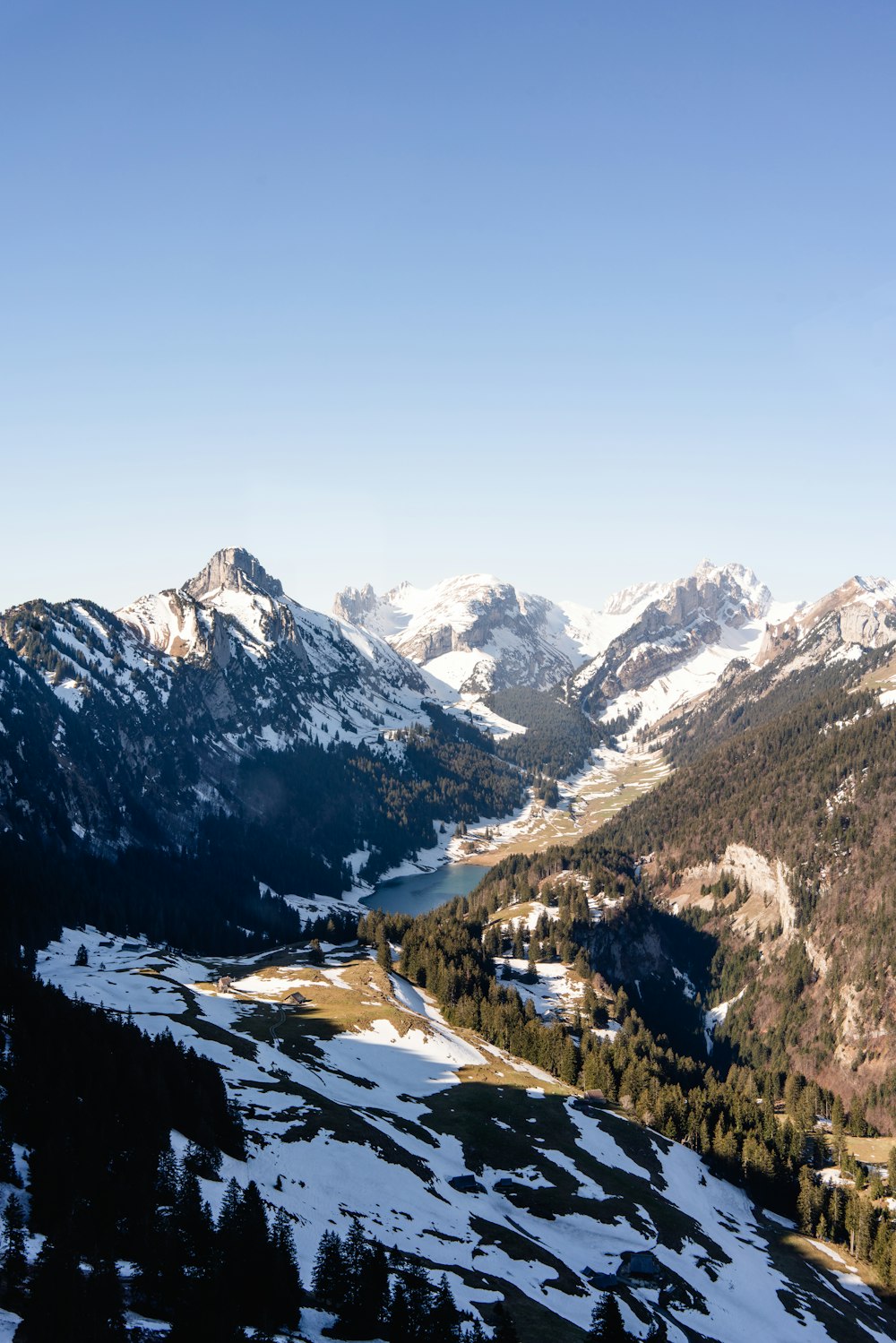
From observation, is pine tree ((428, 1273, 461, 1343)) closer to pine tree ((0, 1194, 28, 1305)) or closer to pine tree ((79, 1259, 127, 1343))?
pine tree ((79, 1259, 127, 1343))

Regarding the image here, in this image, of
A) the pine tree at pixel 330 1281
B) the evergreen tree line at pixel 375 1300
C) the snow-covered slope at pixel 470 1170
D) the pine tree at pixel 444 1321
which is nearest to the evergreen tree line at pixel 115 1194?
the pine tree at pixel 330 1281

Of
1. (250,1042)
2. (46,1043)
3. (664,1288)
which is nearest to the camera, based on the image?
(46,1043)

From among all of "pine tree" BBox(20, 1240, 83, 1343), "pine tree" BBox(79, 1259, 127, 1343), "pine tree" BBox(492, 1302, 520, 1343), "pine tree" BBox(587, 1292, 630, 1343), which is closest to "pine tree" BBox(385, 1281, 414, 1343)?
"pine tree" BBox(492, 1302, 520, 1343)

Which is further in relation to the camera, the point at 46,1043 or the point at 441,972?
the point at 441,972

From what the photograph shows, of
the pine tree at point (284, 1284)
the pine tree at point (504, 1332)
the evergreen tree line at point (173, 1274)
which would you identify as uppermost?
the evergreen tree line at point (173, 1274)

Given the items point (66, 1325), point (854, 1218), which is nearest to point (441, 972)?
point (854, 1218)

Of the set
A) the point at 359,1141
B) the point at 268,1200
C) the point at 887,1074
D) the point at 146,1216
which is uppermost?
the point at 146,1216

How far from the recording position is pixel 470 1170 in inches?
3644

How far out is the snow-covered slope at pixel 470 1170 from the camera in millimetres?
71562

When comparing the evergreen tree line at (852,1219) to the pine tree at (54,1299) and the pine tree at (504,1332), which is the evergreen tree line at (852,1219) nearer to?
the pine tree at (504,1332)

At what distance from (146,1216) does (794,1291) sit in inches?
2870

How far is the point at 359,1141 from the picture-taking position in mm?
85750

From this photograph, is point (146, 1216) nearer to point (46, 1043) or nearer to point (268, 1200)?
point (268, 1200)

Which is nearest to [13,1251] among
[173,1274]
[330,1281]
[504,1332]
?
[173,1274]
